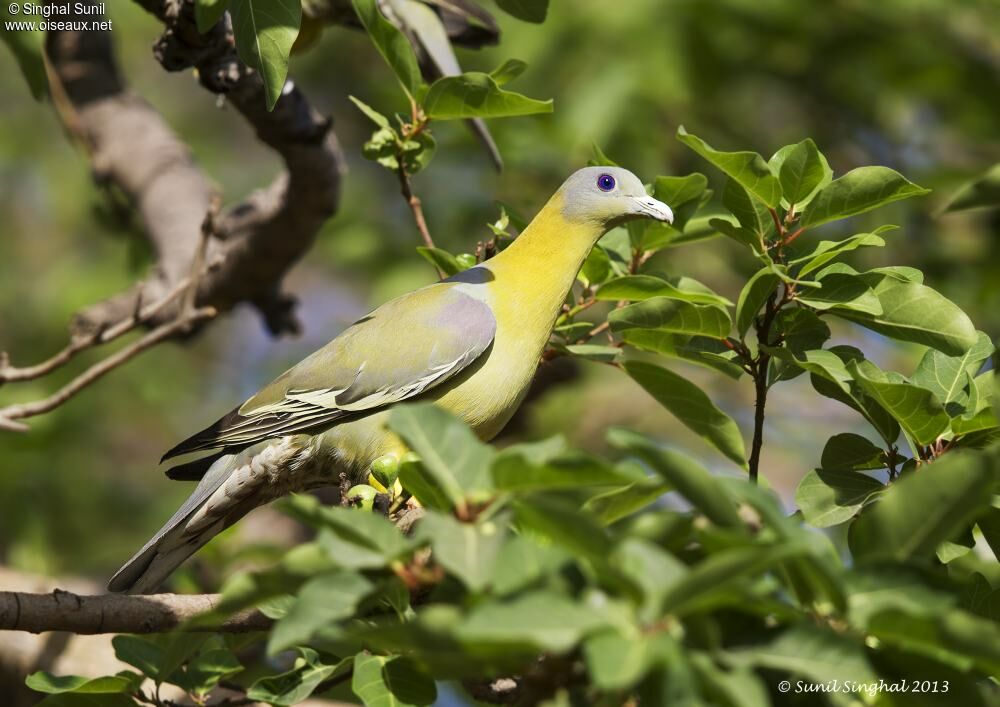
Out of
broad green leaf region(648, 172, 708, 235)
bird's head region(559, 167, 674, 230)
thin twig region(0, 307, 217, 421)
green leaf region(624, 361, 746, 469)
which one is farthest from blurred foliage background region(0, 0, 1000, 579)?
green leaf region(624, 361, 746, 469)

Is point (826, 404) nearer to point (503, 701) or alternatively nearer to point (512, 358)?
point (512, 358)

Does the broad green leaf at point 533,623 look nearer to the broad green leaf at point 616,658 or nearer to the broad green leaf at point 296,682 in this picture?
the broad green leaf at point 616,658

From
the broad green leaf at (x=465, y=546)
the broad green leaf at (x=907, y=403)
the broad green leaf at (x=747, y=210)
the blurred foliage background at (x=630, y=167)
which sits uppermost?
the broad green leaf at (x=465, y=546)

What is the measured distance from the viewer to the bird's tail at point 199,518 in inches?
126

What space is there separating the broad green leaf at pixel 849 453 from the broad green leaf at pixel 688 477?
960mm

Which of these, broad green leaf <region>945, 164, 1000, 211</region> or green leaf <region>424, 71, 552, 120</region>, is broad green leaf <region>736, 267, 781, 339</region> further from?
green leaf <region>424, 71, 552, 120</region>

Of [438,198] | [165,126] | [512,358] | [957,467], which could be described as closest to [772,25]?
[438,198]

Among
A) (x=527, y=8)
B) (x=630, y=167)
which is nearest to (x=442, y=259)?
(x=527, y=8)

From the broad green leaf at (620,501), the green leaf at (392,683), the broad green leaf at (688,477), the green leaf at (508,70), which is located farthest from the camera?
the green leaf at (508,70)

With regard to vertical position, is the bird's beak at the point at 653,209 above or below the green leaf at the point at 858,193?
below

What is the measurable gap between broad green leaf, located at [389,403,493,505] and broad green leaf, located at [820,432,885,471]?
1.13 metres

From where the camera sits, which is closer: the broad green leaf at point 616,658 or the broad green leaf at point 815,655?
the broad green leaf at point 616,658

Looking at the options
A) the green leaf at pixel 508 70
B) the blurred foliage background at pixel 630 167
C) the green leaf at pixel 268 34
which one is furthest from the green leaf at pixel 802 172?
the blurred foliage background at pixel 630 167

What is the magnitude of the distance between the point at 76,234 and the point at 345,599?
7.93 m
